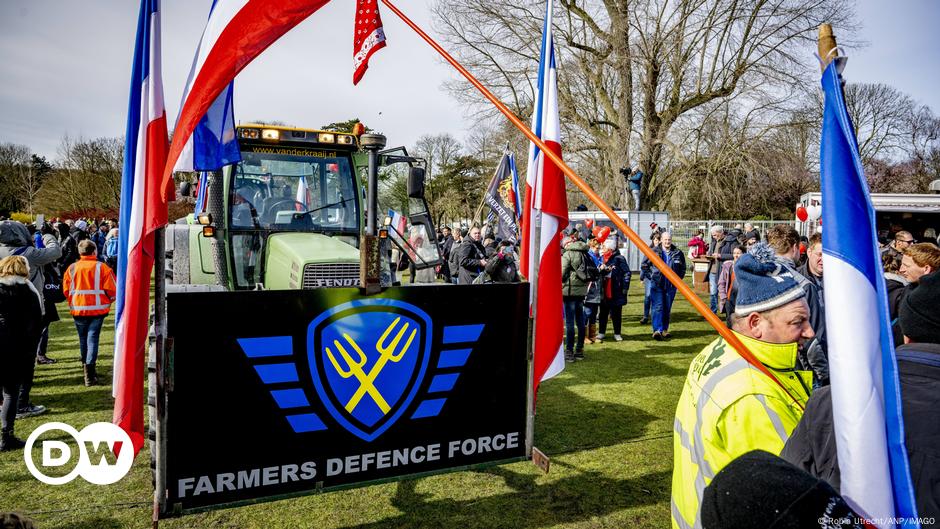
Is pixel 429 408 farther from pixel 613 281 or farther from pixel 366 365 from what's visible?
pixel 613 281

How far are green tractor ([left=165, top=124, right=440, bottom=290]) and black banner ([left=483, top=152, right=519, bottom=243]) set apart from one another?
4661mm

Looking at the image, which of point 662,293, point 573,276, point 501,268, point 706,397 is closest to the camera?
point 706,397

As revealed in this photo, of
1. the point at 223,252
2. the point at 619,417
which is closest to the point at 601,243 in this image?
the point at 619,417

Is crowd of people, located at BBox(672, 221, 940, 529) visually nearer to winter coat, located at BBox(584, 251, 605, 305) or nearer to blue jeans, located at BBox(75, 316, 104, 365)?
winter coat, located at BBox(584, 251, 605, 305)

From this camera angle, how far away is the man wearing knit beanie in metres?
1.53

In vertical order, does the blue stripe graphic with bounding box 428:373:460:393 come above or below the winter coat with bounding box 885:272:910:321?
below

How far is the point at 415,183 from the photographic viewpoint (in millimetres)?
5469

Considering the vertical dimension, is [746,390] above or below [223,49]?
below

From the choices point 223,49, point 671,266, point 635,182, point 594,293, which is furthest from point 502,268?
point 635,182

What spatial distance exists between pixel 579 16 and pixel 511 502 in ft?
86.0

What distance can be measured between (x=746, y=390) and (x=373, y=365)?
1.98 m

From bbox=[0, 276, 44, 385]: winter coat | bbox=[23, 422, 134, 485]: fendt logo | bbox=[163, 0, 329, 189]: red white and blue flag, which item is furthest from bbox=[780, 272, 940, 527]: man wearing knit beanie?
bbox=[0, 276, 44, 385]: winter coat

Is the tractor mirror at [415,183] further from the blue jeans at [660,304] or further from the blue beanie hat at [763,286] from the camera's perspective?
the blue jeans at [660,304]

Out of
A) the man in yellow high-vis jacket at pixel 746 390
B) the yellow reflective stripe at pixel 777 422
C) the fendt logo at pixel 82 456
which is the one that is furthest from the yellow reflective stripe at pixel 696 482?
the fendt logo at pixel 82 456
